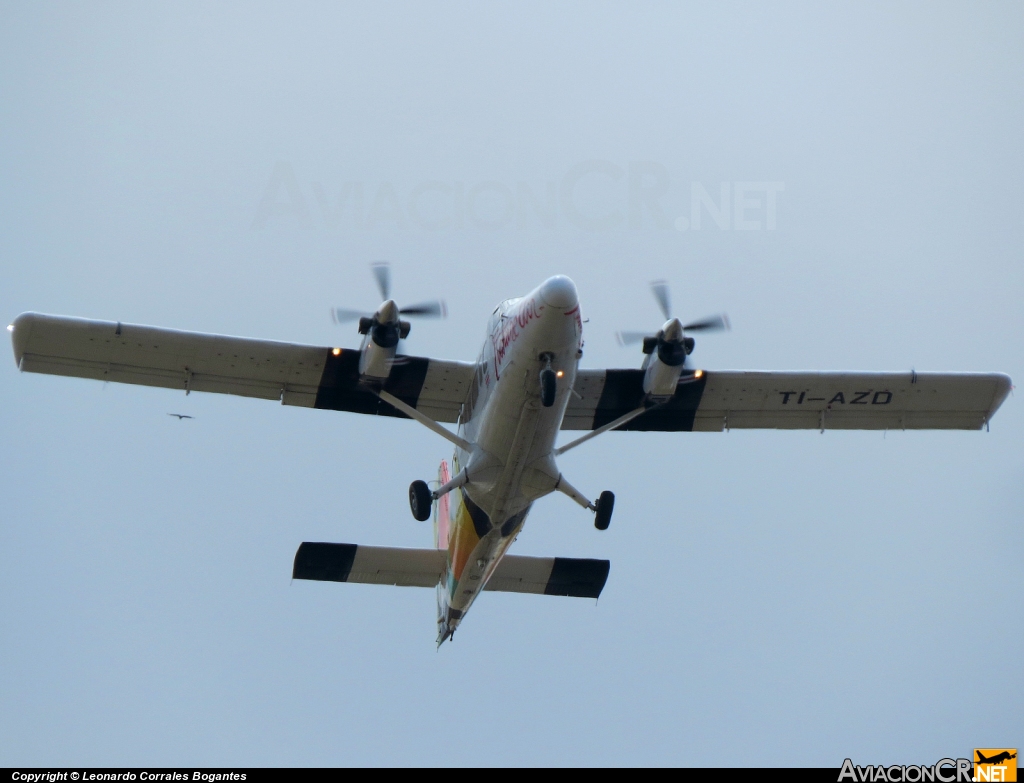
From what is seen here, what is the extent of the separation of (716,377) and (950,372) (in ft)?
15.8

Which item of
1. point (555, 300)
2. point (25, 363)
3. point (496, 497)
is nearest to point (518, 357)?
point (555, 300)

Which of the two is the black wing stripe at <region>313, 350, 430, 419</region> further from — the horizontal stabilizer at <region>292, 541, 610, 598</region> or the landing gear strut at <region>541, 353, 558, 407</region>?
the landing gear strut at <region>541, 353, 558, 407</region>

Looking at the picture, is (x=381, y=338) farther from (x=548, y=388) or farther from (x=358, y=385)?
(x=548, y=388)

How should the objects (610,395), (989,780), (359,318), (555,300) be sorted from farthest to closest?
(610,395), (359,318), (989,780), (555,300)

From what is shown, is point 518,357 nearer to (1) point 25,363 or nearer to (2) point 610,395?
(2) point 610,395

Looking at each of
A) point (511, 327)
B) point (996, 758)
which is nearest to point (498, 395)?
point (511, 327)

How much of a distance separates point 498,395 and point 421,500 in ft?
8.18

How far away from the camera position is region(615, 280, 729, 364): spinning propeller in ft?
68.5

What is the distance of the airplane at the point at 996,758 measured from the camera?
20469mm

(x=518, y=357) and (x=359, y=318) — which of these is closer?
(x=518, y=357)

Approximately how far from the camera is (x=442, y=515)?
24.2 metres

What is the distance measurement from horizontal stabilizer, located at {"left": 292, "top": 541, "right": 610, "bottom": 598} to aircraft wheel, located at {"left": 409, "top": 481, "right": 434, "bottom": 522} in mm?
3272

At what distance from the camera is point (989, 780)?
19.4 m

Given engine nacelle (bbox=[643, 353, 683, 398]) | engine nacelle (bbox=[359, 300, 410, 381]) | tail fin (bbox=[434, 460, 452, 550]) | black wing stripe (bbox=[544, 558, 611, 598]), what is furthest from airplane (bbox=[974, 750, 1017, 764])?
engine nacelle (bbox=[359, 300, 410, 381])
